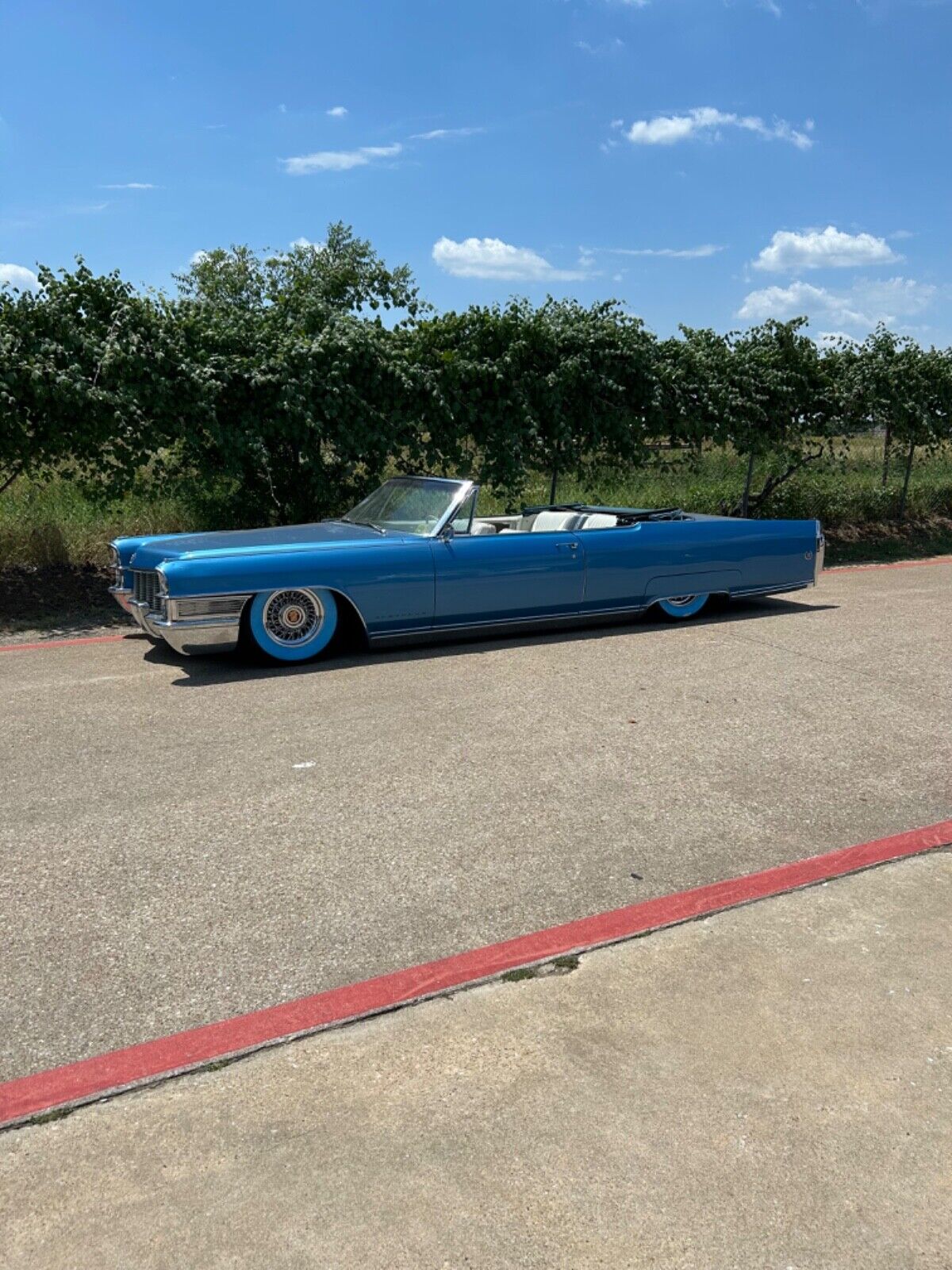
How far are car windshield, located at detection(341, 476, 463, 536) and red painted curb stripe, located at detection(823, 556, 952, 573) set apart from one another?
608 cm

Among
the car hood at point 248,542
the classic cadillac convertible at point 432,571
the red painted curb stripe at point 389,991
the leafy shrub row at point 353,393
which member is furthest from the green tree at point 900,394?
the red painted curb stripe at point 389,991

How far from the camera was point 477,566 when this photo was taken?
7512 mm

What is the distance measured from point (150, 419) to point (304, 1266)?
8458mm

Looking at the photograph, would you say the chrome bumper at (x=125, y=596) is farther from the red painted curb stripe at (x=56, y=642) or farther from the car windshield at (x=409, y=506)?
the car windshield at (x=409, y=506)

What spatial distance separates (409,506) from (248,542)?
135cm

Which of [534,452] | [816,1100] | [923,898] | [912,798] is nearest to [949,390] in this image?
[534,452]

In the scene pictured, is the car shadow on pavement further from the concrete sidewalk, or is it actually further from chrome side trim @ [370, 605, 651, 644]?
the concrete sidewalk

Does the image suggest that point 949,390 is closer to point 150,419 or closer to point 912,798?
point 150,419

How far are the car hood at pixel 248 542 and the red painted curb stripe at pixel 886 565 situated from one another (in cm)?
677

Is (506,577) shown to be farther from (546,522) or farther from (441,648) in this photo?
(546,522)

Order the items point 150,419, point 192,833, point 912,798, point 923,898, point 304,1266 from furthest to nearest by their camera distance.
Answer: point 150,419, point 912,798, point 192,833, point 923,898, point 304,1266

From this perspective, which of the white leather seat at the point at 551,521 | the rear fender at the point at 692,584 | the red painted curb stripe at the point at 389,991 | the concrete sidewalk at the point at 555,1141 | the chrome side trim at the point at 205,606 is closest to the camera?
the concrete sidewalk at the point at 555,1141

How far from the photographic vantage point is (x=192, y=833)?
4.13 metres

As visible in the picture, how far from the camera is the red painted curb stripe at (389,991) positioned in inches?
103
